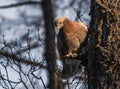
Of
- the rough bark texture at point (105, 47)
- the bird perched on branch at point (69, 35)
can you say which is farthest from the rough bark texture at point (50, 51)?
the rough bark texture at point (105, 47)

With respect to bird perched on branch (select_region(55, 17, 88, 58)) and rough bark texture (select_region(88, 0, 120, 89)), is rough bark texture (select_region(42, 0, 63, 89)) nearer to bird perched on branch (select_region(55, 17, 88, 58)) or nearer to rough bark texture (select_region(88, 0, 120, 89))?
bird perched on branch (select_region(55, 17, 88, 58))

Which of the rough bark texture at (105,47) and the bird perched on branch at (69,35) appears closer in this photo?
the rough bark texture at (105,47)

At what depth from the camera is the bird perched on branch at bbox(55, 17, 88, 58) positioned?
5527 millimetres

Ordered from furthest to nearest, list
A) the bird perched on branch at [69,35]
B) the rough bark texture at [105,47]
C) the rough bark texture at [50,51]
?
the rough bark texture at [50,51] → the bird perched on branch at [69,35] → the rough bark texture at [105,47]

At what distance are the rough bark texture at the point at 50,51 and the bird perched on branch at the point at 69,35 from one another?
179mm

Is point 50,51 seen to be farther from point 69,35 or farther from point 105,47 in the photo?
point 105,47

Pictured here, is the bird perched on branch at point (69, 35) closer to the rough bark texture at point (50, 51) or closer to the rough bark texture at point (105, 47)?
the rough bark texture at point (50, 51)

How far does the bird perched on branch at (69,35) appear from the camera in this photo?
5.53 m

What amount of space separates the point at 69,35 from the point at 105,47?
1.74 metres

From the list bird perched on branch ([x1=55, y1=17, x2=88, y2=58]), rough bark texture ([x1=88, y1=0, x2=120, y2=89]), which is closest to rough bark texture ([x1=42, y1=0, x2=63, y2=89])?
bird perched on branch ([x1=55, y1=17, x2=88, y2=58])

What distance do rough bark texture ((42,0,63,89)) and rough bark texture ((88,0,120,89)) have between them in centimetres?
129

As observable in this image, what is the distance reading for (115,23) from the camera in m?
4.03

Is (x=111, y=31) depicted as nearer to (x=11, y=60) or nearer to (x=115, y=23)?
(x=115, y=23)

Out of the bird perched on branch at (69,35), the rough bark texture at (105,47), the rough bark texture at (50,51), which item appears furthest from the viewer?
the rough bark texture at (50,51)
